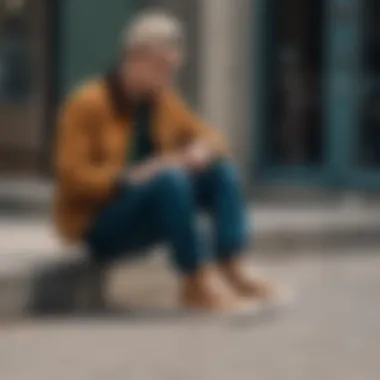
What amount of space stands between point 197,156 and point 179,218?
278 millimetres

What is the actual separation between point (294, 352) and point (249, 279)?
76 centimetres

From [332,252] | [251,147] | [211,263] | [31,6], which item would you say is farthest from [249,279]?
[31,6]

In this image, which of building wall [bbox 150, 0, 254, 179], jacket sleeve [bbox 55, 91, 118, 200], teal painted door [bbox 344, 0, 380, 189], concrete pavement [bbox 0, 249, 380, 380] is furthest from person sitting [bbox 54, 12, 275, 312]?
teal painted door [bbox 344, 0, 380, 189]

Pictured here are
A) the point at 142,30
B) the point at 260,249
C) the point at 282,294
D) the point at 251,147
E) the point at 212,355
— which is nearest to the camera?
the point at 212,355

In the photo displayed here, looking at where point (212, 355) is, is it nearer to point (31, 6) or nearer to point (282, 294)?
point (282, 294)

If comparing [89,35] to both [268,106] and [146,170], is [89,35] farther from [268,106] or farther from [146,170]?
[146,170]

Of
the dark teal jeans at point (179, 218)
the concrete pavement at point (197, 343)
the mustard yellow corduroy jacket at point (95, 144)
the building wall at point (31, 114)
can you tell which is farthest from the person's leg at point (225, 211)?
the building wall at point (31, 114)

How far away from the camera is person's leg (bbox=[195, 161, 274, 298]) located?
6.63m

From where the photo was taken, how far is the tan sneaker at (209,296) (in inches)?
262

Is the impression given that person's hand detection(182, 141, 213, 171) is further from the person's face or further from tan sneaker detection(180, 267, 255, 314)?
tan sneaker detection(180, 267, 255, 314)

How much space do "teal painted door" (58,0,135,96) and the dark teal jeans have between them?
2787mm

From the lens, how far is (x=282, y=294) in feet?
23.2

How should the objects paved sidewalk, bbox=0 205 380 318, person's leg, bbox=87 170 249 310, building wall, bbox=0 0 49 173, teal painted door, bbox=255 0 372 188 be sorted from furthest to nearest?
building wall, bbox=0 0 49 173, teal painted door, bbox=255 0 372 188, paved sidewalk, bbox=0 205 380 318, person's leg, bbox=87 170 249 310

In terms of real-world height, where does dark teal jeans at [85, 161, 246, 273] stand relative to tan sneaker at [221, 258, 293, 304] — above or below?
above
